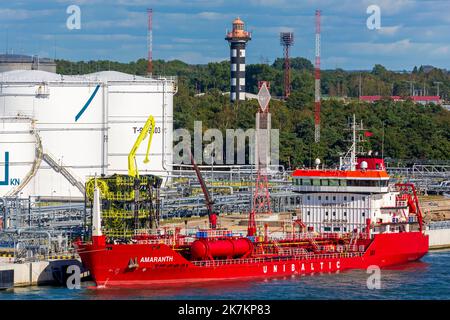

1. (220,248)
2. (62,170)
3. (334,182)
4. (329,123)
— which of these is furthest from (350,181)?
(329,123)

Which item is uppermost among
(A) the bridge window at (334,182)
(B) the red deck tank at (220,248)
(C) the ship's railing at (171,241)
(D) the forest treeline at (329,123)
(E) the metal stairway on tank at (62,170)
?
(D) the forest treeline at (329,123)

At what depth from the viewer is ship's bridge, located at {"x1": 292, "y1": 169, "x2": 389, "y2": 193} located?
6362cm

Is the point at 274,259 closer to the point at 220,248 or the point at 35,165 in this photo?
the point at 220,248

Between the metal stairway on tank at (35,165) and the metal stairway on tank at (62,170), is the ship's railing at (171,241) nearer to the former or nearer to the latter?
the metal stairway on tank at (35,165)

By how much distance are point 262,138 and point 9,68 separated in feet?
75.0

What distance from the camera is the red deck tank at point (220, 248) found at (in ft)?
183

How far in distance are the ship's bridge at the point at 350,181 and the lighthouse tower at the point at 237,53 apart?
7173cm

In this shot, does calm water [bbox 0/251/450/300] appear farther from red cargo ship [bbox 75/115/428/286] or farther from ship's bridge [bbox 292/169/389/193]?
ship's bridge [bbox 292/169/389/193]

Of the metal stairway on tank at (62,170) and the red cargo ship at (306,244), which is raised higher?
the metal stairway on tank at (62,170)

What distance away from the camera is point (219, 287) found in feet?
178

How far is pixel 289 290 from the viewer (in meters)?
53.5

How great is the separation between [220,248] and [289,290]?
4.39 meters
